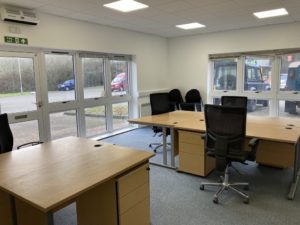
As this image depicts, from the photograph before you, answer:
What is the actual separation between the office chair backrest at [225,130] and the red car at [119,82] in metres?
3.73

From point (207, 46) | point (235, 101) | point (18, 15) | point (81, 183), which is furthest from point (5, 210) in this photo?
point (207, 46)

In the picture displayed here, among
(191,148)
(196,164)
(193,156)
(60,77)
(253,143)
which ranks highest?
(60,77)

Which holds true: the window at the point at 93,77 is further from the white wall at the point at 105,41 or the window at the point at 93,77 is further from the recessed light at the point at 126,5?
the recessed light at the point at 126,5

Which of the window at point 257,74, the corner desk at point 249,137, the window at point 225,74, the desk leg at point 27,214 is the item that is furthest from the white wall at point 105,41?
the desk leg at point 27,214

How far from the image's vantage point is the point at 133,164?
2.12 meters

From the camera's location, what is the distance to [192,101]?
7.06 metres

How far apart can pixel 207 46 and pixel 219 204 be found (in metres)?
5.01

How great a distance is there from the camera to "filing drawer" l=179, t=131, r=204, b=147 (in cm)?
351

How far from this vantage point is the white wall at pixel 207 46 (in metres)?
5.77

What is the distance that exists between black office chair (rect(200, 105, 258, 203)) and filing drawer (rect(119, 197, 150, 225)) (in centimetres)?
99

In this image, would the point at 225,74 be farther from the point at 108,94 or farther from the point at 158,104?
the point at 108,94

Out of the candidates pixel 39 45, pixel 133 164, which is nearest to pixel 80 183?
pixel 133 164

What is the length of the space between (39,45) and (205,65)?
4.41 m

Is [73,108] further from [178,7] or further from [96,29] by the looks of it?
[178,7]
